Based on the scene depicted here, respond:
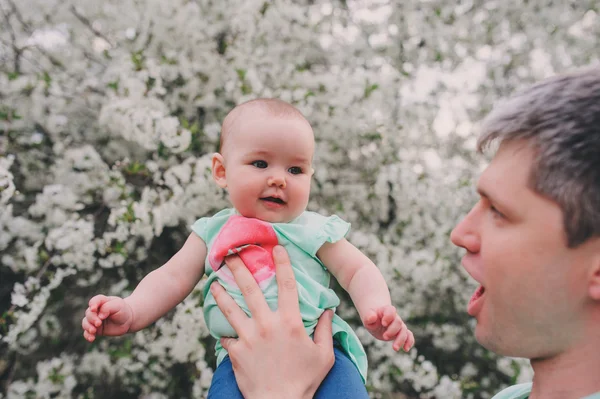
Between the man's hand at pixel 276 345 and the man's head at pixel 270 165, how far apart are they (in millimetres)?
182

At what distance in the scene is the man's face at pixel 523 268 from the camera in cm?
114

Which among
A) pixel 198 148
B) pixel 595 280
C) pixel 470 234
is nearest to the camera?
pixel 595 280

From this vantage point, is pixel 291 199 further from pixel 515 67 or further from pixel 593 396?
pixel 515 67

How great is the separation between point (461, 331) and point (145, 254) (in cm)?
329

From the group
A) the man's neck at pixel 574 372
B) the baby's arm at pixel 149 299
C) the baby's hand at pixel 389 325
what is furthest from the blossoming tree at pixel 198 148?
the man's neck at pixel 574 372

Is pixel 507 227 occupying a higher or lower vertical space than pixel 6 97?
higher

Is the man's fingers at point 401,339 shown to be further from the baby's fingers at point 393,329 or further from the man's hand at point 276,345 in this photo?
the man's hand at point 276,345

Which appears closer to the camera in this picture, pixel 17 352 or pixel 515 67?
pixel 17 352

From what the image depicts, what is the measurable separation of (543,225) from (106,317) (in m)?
1.33

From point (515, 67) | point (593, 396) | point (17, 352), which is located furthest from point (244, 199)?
point (515, 67)

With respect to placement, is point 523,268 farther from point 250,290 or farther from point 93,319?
point 93,319

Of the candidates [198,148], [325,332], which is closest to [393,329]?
[325,332]

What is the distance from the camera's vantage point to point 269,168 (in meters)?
1.77

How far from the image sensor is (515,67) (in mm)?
5430
